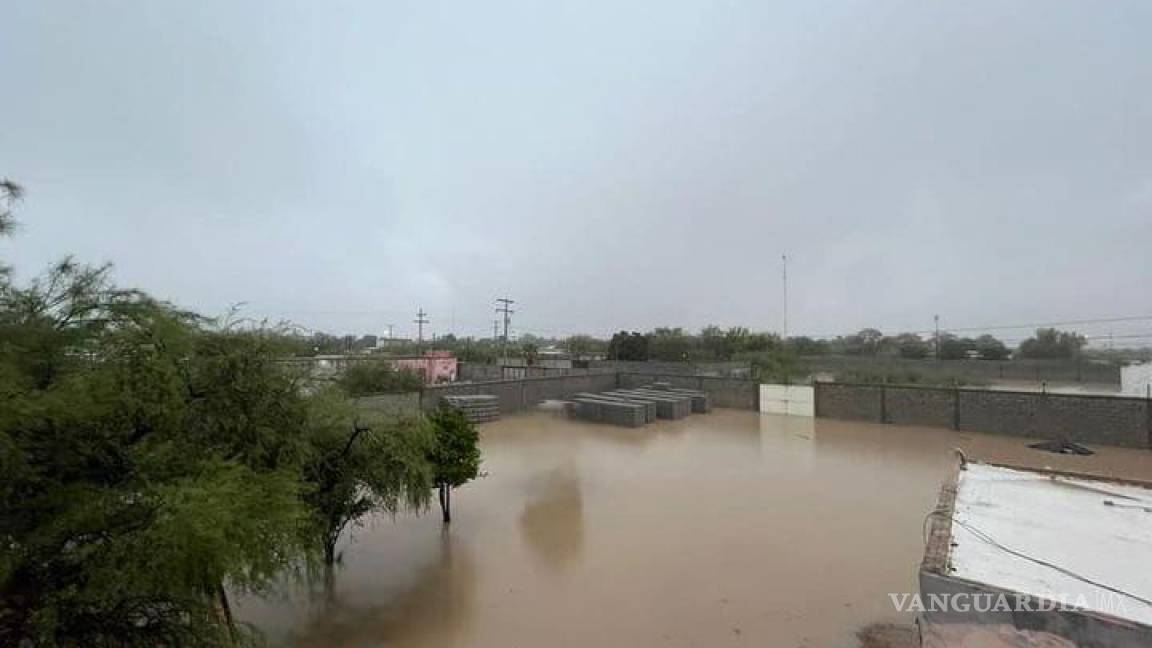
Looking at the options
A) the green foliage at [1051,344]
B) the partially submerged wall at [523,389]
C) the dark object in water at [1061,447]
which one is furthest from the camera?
the green foliage at [1051,344]

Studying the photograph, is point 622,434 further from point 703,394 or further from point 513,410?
point 703,394

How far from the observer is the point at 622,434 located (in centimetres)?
1758

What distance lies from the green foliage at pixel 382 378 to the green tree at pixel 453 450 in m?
10.00

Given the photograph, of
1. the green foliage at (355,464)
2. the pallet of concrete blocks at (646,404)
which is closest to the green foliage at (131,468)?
the green foliage at (355,464)

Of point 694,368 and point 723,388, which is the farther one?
point 694,368

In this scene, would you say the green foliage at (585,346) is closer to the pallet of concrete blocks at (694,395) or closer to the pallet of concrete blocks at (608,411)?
the pallet of concrete blocks at (694,395)

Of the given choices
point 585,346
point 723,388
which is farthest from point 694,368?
point 585,346

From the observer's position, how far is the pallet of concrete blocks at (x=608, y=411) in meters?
19.0

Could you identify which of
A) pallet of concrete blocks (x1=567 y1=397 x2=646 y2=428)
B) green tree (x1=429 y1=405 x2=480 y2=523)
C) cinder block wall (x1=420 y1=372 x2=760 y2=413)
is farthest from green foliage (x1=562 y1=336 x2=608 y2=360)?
green tree (x1=429 y1=405 x2=480 y2=523)

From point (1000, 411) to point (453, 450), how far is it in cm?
1811

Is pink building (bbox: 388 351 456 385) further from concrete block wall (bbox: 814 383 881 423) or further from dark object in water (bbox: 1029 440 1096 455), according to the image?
dark object in water (bbox: 1029 440 1096 455)

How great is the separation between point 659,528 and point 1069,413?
1571cm

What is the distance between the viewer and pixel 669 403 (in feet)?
67.7

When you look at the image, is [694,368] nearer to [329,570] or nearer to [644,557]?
[644,557]
